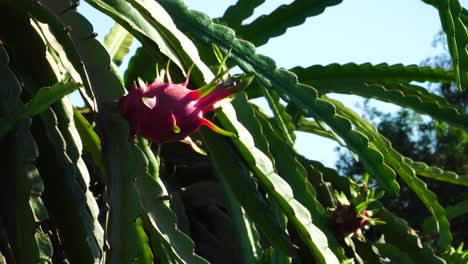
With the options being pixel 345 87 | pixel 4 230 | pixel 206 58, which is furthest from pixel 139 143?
pixel 345 87

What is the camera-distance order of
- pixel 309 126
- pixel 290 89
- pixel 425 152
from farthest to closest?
pixel 425 152, pixel 309 126, pixel 290 89

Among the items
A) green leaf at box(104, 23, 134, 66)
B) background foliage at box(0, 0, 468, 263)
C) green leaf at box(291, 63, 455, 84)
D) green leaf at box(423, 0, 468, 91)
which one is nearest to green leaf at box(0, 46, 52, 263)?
background foliage at box(0, 0, 468, 263)

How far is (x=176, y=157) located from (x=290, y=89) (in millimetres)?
583

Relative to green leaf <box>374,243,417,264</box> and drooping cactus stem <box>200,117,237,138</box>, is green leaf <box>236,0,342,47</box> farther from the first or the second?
drooping cactus stem <box>200,117,237,138</box>

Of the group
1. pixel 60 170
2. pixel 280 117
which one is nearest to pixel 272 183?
pixel 60 170

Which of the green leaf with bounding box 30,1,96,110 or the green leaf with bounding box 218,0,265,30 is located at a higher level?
the green leaf with bounding box 30,1,96,110

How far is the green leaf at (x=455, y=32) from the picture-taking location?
5.38ft

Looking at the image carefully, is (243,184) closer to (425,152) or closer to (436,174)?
(436,174)

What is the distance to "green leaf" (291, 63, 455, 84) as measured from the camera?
216 centimetres

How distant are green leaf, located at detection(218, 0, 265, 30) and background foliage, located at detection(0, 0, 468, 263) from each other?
116mm

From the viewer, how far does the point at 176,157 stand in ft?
6.79

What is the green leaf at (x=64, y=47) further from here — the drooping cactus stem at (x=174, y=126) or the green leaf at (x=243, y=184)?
the green leaf at (x=243, y=184)

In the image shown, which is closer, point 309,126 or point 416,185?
point 416,185

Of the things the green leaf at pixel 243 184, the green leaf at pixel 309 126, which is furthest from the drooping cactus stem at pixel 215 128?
the green leaf at pixel 309 126
